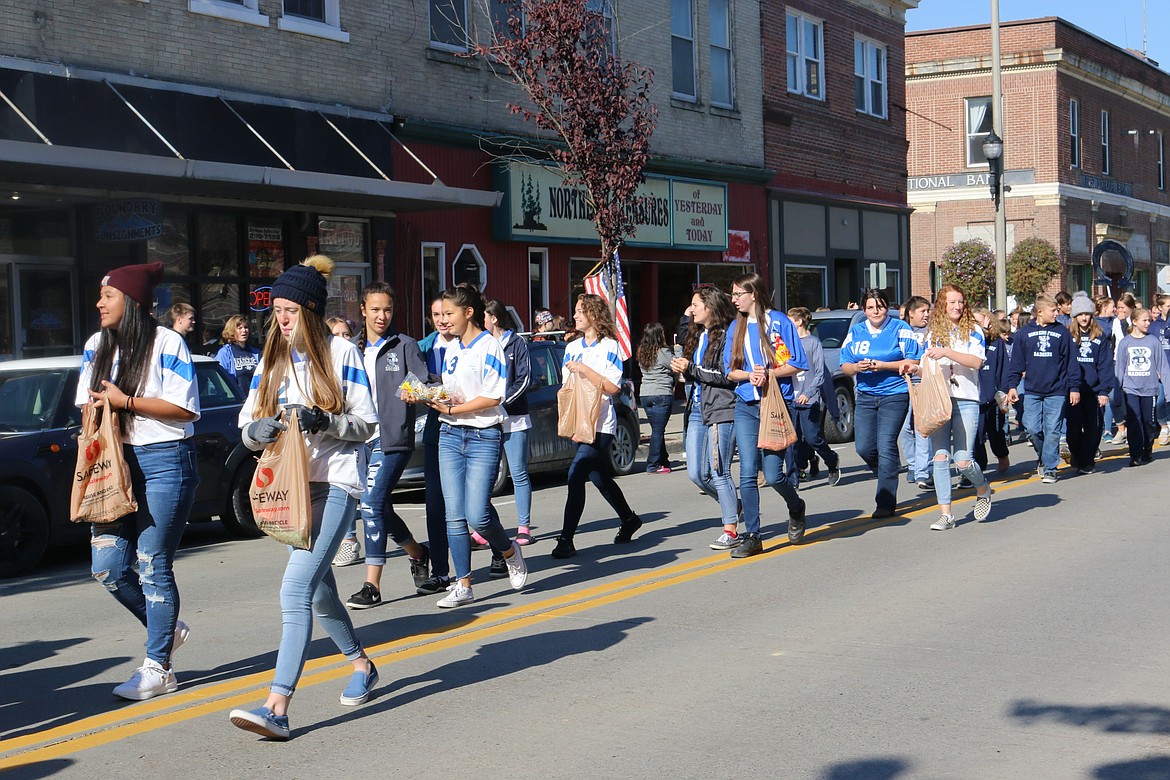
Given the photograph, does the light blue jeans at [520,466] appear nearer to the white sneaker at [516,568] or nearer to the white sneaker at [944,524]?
the white sneaker at [516,568]

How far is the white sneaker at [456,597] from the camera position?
819cm

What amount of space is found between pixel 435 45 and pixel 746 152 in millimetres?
9184

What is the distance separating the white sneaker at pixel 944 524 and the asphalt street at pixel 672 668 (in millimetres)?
145

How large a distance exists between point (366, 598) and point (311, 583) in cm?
280

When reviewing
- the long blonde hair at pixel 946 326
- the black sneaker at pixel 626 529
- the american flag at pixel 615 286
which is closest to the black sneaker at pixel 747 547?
the black sneaker at pixel 626 529

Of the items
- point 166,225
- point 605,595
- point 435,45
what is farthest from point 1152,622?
point 435,45

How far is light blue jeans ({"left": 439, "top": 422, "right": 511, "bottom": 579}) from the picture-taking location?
26.4 feet

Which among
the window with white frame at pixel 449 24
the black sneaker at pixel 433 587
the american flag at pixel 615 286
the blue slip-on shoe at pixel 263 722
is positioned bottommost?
the black sneaker at pixel 433 587

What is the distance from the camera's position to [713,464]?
32.8 feet

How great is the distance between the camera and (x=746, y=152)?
2817cm

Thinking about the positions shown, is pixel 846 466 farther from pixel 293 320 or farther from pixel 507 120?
pixel 293 320

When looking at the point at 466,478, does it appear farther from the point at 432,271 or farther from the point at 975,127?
the point at 975,127

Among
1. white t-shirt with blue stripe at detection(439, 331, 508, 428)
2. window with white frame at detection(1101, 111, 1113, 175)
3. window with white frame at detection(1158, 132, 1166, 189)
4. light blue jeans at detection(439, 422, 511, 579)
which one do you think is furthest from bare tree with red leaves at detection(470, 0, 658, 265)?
window with white frame at detection(1158, 132, 1166, 189)

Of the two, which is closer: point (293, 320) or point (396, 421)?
point (293, 320)
